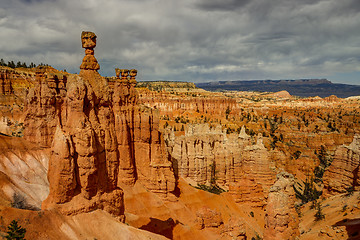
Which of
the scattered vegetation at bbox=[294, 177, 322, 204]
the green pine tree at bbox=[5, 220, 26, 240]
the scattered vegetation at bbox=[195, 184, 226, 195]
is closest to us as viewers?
the green pine tree at bbox=[5, 220, 26, 240]

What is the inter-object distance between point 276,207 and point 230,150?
25.3m

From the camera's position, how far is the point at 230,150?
43.4 metres

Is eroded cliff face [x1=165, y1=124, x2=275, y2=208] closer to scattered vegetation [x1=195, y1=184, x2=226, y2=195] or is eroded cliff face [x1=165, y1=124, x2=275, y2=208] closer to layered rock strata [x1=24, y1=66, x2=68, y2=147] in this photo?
scattered vegetation [x1=195, y1=184, x2=226, y2=195]

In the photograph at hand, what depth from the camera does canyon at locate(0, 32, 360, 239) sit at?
14.8 m

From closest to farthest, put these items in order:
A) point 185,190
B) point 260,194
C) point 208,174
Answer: point 185,190, point 260,194, point 208,174

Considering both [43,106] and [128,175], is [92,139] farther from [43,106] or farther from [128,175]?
[43,106]

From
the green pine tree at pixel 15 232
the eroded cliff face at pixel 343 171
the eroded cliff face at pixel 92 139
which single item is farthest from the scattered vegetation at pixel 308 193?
the green pine tree at pixel 15 232

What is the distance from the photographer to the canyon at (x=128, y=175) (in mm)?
14750

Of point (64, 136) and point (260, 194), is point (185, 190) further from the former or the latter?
point (64, 136)

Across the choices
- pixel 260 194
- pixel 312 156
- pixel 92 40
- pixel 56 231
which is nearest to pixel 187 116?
pixel 312 156

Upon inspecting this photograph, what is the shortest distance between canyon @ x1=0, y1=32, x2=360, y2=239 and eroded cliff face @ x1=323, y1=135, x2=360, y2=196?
0.47 feet

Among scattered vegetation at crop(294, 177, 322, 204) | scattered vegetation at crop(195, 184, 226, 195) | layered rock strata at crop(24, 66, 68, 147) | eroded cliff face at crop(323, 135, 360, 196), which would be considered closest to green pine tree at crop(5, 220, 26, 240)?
layered rock strata at crop(24, 66, 68, 147)

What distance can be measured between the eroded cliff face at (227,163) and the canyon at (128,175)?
0.52 ft

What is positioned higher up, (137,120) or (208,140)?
(137,120)
